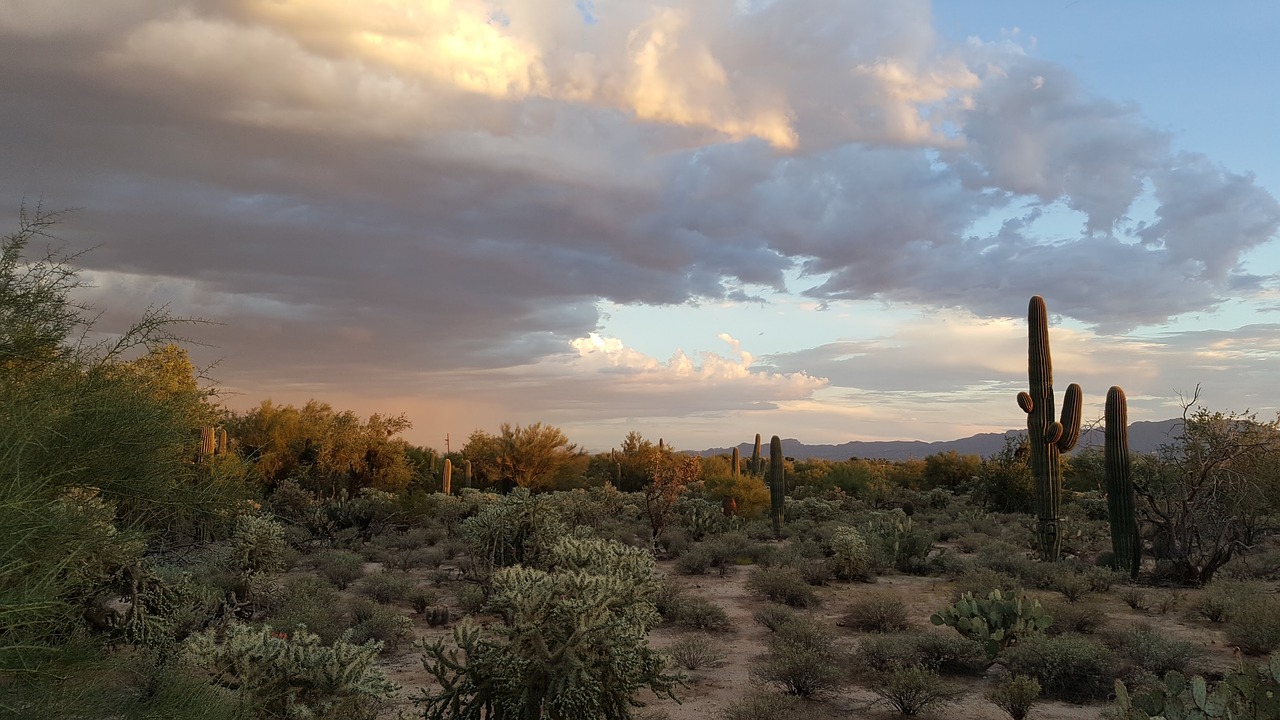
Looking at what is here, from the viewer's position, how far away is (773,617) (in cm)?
1145

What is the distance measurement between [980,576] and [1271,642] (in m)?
4.63

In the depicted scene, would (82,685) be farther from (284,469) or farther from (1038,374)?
(284,469)

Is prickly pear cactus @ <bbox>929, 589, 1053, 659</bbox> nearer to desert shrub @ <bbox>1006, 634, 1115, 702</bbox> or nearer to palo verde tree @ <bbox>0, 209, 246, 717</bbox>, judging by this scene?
desert shrub @ <bbox>1006, 634, 1115, 702</bbox>

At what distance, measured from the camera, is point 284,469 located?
28156 millimetres

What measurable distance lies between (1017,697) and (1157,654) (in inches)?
98.6

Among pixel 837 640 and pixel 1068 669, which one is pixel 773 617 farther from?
pixel 1068 669

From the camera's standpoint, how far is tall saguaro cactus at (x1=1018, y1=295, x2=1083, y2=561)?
16156 millimetres

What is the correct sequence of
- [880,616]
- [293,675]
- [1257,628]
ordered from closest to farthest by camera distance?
1. [293,675]
2. [1257,628]
3. [880,616]

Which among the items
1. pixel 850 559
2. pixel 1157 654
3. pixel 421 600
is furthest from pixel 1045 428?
pixel 421 600

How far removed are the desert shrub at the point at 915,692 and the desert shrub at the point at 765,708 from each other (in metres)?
1.00

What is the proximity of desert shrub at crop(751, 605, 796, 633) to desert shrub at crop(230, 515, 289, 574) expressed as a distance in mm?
7805

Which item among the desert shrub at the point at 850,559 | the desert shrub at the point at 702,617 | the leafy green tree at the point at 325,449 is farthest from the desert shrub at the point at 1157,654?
the leafy green tree at the point at 325,449

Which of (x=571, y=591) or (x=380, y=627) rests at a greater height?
(x=571, y=591)

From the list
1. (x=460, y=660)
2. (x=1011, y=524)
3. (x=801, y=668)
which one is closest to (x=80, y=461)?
(x=460, y=660)
